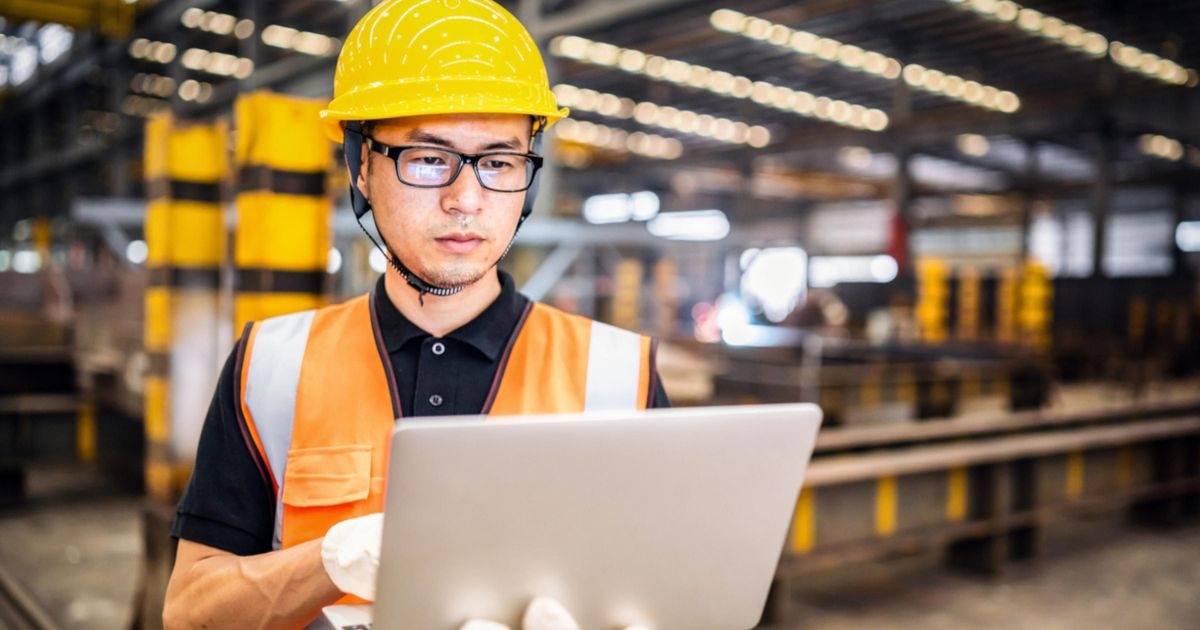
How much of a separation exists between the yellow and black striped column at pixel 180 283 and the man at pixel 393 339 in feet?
9.30

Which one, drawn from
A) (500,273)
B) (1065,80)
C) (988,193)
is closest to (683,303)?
(988,193)

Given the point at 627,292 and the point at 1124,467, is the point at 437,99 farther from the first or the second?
the point at 627,292

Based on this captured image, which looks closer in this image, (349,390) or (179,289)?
(349,390)

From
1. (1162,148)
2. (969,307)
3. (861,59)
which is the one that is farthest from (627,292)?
(1162,148)

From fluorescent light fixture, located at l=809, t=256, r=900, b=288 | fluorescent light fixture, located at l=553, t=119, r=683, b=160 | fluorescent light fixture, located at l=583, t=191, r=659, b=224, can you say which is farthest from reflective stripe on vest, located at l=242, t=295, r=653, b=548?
fluorescent light fixture, located at l=583, t=191, r=659, b=224

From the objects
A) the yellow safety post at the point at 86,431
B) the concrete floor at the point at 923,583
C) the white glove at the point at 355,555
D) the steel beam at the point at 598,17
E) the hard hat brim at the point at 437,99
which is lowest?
the concrete floor at the point at 923,583

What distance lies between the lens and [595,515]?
1013 millimetres

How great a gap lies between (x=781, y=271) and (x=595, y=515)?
2188 centimetres

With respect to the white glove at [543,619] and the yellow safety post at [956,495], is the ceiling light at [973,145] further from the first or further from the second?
the white glove at [543,619]

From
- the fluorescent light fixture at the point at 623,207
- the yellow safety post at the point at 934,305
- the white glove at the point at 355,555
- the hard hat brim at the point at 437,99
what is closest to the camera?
the white glove at the point at 355,555

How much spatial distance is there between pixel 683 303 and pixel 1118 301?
35.0 ft

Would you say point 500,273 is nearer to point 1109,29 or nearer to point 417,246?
point 417,246

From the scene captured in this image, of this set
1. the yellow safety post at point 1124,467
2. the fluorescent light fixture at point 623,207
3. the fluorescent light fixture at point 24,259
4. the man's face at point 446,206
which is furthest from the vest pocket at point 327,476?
the fluorescent light fixture at point 24,259

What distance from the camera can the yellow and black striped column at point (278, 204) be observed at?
3.56m
